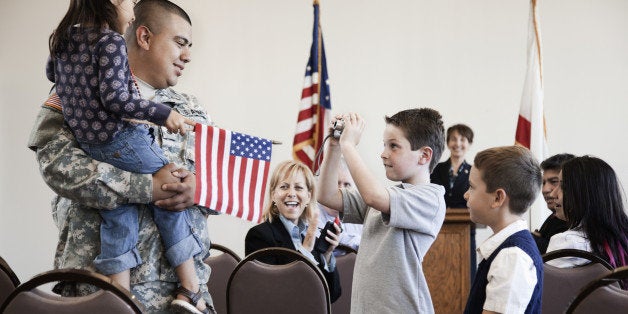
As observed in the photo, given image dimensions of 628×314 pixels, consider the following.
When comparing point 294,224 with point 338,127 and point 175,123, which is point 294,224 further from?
point 175,123

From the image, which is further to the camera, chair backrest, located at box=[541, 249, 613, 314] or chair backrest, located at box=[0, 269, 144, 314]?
chair backrest, located at box=[541, 249, 613, 314]

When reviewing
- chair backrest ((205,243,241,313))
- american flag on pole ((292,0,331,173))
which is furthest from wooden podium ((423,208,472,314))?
chair backrest ((205,243,241,313))

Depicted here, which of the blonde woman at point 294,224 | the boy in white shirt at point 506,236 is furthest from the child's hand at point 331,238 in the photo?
the boy in white shirt at point 506,236

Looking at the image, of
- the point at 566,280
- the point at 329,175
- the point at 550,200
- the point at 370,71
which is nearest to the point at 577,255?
the point at 566,280

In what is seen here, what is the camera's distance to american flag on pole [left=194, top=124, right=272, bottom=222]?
5.61 feet

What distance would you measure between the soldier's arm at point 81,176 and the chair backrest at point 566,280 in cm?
179

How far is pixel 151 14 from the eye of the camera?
1784 mm

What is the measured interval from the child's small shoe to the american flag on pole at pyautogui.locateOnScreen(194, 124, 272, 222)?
0.21 meters

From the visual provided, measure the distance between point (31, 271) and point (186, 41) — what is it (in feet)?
20.5

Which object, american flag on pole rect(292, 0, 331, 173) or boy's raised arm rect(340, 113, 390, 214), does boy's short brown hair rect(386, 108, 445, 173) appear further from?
american flag on pole rect(292, 0, 331, 173)

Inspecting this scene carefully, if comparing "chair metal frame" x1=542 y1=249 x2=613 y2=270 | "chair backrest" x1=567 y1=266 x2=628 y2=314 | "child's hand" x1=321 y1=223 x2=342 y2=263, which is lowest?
"child's hand" x1=321 y1=223 x2=342 y2=263

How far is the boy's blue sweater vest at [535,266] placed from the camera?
6.40 feet

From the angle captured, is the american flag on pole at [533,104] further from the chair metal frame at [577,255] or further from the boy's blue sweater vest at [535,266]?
the boy's blue sweater vest at [535,266]

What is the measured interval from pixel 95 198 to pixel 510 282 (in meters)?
1.06
